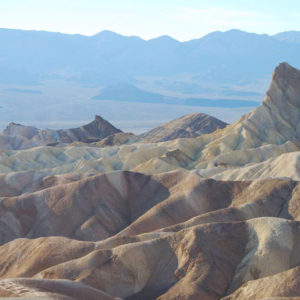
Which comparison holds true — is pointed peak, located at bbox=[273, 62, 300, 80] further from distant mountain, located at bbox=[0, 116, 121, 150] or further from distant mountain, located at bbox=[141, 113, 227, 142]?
distant mountain, located at bbox=[141, 113, 227, 142]

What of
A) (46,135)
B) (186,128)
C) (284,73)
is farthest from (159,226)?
(186,128)

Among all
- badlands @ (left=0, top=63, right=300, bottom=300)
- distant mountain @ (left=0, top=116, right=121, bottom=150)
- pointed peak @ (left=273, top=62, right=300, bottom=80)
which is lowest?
distant mountain @ (left=0, top=116, right=121, bottom=150)

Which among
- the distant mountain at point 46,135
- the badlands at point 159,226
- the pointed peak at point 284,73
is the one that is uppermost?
the pointed peak at point 284,73

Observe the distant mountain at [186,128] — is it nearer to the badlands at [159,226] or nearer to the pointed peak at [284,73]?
the pointed peak at [284,73]

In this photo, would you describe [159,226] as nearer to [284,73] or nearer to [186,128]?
[284,73]

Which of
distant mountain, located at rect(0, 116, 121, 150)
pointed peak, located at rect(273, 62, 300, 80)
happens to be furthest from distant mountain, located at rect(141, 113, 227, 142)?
pointed peak, located at rect(273, 62, 300, 80)

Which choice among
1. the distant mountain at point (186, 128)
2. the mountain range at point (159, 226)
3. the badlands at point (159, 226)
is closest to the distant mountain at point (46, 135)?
the distant mountain at point (186, 128)
